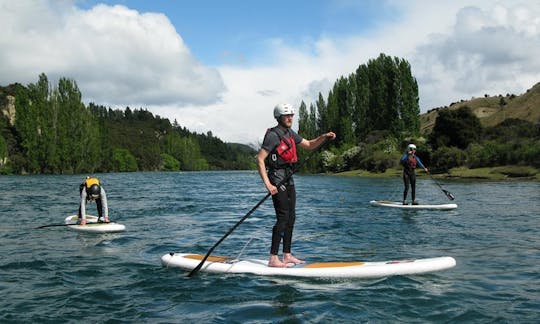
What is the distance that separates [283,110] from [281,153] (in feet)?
2.50

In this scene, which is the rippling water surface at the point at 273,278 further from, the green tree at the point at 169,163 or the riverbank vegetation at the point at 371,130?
the green tree at the point at 169,163

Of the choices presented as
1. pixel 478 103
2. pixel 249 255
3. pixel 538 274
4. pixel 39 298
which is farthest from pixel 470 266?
pixel 478 103

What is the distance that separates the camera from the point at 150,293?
735 centimetres

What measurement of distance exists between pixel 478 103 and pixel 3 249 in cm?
11001

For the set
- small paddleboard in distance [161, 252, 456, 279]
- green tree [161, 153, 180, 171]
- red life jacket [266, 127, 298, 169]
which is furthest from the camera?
green tree [161, 153, 180, 171]

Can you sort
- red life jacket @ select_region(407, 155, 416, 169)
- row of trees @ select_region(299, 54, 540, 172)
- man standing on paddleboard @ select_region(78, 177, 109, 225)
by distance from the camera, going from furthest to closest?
row of trees @ select_region(299, 54, 540, 172)
red life jacket @ select_region(407, 155, 416, 169)
man standing on paddleboard @ select_region(78, 177, 109, 225)

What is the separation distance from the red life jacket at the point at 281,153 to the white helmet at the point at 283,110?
0.95ft

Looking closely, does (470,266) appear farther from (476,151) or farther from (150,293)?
(476,151)

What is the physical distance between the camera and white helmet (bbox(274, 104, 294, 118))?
8.27m

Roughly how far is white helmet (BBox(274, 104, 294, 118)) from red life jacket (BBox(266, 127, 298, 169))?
29 centimetres

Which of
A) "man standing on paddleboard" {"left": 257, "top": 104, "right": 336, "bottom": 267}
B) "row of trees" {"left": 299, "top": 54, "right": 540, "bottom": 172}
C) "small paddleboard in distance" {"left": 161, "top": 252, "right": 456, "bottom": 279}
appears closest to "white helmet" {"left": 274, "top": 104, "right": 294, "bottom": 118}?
"man standing on paddleboard" {"left": 257, "top": 104, "right": 336, "bottom": 267}

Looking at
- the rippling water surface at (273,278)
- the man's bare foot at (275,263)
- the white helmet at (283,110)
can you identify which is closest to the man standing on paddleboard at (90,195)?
the rippling water surface at (273,278)

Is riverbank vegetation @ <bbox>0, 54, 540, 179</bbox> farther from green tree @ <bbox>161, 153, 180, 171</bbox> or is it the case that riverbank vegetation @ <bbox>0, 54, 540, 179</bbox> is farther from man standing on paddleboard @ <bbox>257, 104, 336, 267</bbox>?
green tree @ <bbox>161, 153, 180, 171</bbox>

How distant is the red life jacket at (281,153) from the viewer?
8.23 meters
